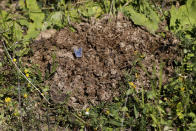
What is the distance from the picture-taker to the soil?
2.98 m

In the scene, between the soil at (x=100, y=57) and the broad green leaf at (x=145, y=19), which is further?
the broad green leaf at (x=145, y=19)

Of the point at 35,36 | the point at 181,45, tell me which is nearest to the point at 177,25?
the point at 181,45

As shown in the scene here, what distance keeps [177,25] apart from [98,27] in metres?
1.06

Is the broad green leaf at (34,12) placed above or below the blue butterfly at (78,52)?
above

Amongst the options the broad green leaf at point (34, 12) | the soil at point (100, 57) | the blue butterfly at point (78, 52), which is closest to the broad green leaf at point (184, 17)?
the soil at point (100, 57)

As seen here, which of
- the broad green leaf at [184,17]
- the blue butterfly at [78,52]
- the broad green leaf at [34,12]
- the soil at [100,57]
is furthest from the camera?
the broad green leaf at [34,12]

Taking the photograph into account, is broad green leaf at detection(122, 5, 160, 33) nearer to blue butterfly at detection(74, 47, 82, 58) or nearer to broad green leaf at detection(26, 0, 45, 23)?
blue butterfly at detection(74, 47, 82, 58)

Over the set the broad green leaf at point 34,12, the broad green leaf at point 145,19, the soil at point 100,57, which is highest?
the broad green leaf at point 34,12

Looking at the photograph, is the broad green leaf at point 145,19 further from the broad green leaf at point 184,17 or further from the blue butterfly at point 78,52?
the blue butterfly at point 78,52

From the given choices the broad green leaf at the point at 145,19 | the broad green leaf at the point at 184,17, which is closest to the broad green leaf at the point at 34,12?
the broad green leaf at the point at 145,19

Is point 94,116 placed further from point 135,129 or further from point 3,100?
point 3,100

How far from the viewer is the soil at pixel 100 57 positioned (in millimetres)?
2984

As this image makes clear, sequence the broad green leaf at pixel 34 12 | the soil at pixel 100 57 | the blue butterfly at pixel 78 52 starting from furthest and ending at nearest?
1. the broad green leaf at pixel 34 12
2. the blue butterfly at pixel 78 52
3. the soil at pixel 100 57

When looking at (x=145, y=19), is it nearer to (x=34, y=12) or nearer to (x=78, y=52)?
(x=78, y=52)
